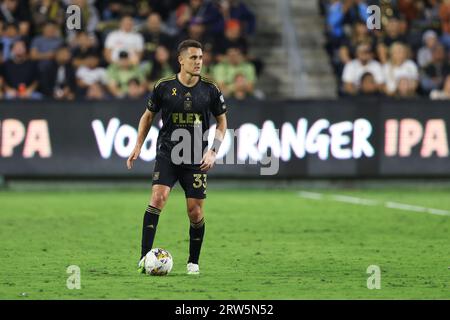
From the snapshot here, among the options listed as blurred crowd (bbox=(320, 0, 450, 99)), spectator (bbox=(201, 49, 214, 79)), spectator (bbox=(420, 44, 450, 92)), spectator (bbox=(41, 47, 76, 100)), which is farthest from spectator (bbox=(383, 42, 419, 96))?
spectator (bbox=(41, 47, 76, 100))

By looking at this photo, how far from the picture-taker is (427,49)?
24.7 m

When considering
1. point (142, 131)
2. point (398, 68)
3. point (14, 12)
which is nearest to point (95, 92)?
point (14, 12)

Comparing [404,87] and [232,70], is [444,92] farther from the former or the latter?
[232,70]

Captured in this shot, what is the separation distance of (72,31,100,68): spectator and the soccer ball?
40.4ft

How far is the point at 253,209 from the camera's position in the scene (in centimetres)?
1878

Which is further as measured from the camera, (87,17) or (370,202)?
(87,17)

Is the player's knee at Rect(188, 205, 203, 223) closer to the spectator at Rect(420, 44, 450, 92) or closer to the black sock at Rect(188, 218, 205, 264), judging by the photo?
the black sock at Rect(188, 218, 205, 264)

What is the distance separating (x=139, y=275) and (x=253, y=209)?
757 cm

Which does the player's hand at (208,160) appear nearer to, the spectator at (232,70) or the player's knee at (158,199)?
the player's knee at (158,199)

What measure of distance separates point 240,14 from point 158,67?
104 inches

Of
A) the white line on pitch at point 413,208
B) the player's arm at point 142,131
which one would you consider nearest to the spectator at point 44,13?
the white line on pitch at point 413,208
